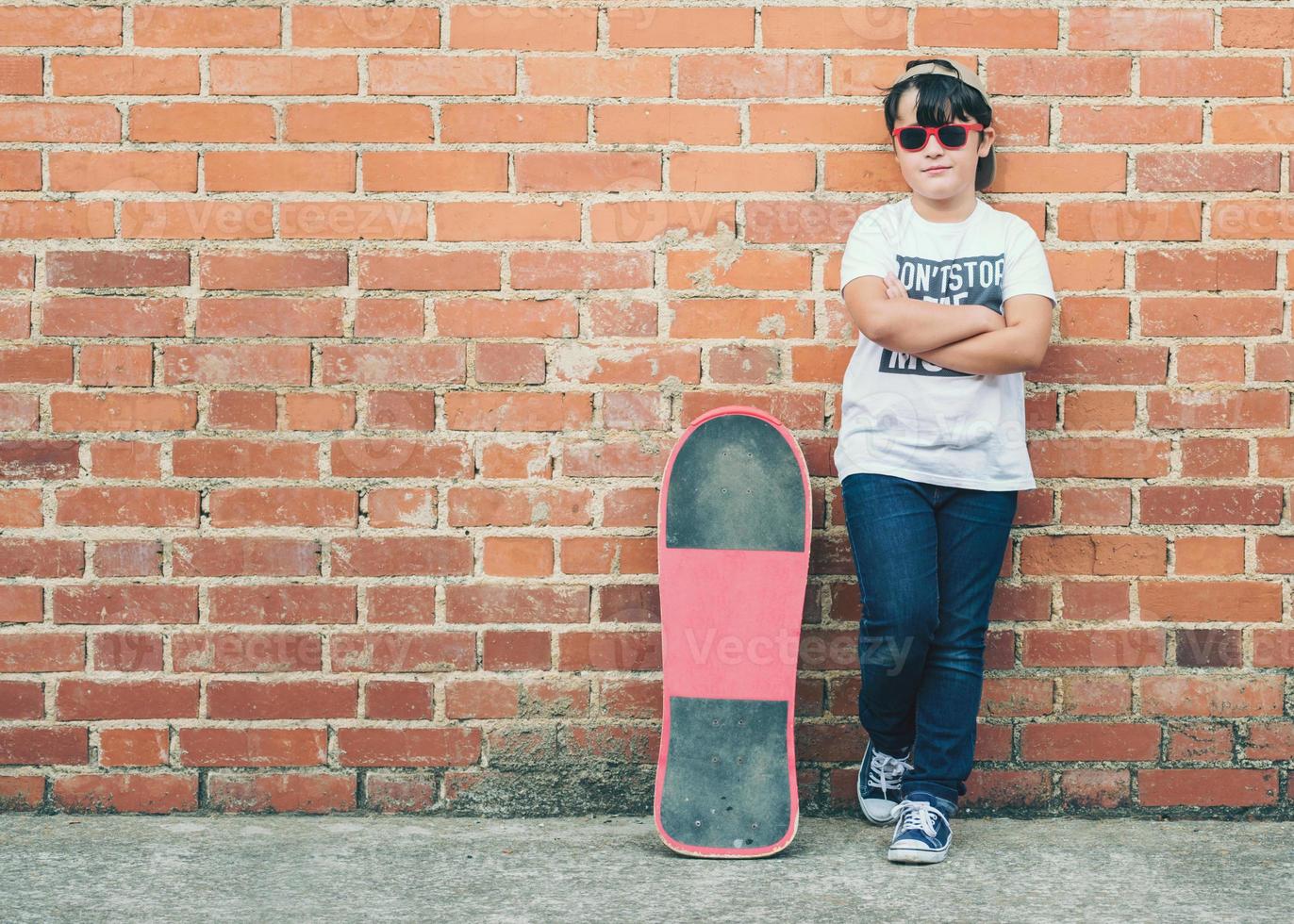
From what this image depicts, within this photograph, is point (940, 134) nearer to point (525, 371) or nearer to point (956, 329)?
point (956, 329)

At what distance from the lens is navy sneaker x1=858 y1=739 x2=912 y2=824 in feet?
9.18

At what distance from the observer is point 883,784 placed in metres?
2.81

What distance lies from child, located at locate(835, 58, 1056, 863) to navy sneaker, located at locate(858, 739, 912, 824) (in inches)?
3.1

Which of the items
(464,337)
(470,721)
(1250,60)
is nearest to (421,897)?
(470,721)

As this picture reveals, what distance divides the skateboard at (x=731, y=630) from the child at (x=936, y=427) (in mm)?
Result: 168

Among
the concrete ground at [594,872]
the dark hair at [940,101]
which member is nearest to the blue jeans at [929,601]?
the concrete ground at [594,872]

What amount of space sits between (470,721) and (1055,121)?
6.30 ft

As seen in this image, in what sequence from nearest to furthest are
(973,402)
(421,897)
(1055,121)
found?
(421,897) → (973,402) → (1055,121)

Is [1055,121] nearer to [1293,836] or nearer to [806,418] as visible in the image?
[806,418]

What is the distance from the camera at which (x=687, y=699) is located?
2.67 meters

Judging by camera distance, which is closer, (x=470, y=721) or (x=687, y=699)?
(x=687, y=699)

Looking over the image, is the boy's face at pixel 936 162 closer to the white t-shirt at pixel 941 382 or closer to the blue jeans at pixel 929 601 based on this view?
the white t-shirt at pixel 941 382

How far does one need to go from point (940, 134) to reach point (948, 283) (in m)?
0.32

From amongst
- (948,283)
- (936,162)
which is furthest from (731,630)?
(936,162)
